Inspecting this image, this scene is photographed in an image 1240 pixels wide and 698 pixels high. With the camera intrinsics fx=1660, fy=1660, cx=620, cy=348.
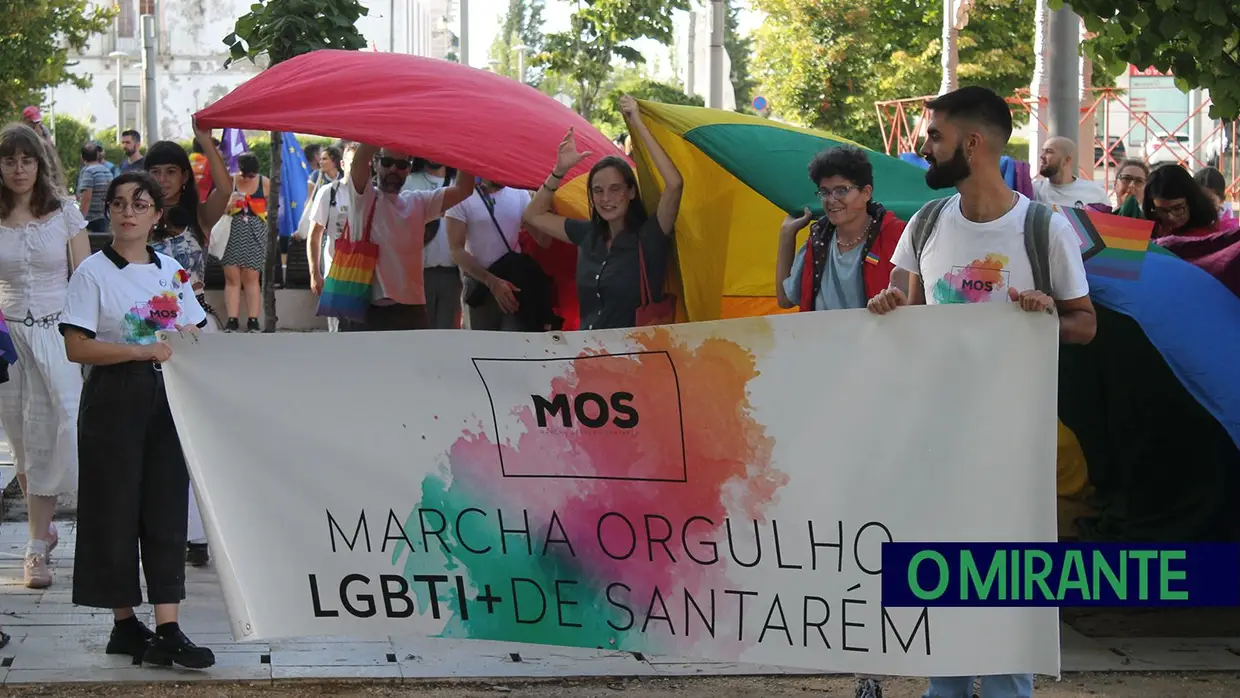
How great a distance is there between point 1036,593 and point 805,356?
35.7 inches

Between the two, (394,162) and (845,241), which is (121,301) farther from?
(394,162)

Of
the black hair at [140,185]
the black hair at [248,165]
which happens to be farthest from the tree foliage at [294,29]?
the black hair at [248,165]

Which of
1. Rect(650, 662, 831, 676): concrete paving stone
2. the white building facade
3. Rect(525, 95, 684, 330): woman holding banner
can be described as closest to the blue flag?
Rect(525, 95, 684, 330): woman holding banner

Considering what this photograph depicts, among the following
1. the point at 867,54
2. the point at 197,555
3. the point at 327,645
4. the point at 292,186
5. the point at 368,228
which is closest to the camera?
the point at 327,645

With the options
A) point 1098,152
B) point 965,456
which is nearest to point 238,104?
point 965,456

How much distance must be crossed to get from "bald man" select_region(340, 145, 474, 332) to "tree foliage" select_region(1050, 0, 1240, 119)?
10.4ft

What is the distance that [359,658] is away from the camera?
5926mm

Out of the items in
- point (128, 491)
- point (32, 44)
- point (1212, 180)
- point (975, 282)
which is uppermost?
point (32, 44)

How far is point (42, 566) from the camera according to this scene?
6.85m

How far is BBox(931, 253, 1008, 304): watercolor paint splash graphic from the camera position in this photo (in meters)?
4.57

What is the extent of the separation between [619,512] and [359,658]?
1.53 meters

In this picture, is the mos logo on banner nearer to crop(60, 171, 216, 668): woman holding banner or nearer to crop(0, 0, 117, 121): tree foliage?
crop(60, 171, 216, 668): woman holding banner

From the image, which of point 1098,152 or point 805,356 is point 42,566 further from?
point 1098,152

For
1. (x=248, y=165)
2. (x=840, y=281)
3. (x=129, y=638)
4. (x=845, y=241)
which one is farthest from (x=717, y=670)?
(x=248, y=165)
